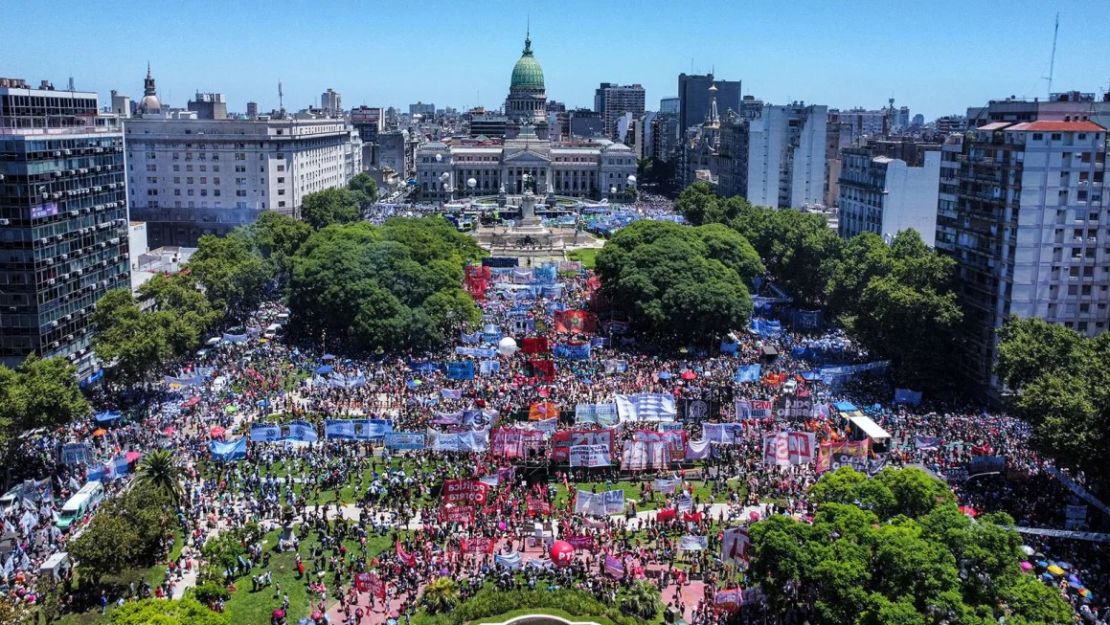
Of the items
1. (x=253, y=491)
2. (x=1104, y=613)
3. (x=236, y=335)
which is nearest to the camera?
(x=1104, y=613)

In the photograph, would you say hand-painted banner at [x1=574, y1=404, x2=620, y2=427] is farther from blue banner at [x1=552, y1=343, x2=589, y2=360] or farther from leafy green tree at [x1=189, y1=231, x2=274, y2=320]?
leafy green tree at [x1=189, y1=231, x2=274, y2=320]

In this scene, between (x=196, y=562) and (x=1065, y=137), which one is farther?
(x=1065, y=137)

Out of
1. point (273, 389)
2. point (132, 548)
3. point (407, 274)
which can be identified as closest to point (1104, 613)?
point (132, 548)

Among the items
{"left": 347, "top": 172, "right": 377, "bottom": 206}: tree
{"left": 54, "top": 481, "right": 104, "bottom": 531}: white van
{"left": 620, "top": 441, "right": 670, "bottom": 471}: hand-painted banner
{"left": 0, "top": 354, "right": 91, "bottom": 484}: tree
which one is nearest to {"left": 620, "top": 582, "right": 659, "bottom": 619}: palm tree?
{"left": 620, "top": 441, "right": 670, "bottom": 471}: hand-painted banner

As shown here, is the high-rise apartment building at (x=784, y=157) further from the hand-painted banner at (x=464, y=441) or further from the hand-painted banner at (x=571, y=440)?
the hand-painted banner at (x=464, y=441)

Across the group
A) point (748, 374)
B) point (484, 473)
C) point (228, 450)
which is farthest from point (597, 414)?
point (228, 450)

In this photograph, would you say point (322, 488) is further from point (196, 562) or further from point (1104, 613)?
point (1104, 613)

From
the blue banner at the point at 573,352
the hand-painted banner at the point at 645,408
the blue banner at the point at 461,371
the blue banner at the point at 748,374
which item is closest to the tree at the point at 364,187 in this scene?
the blue banner at the point at 573,352
